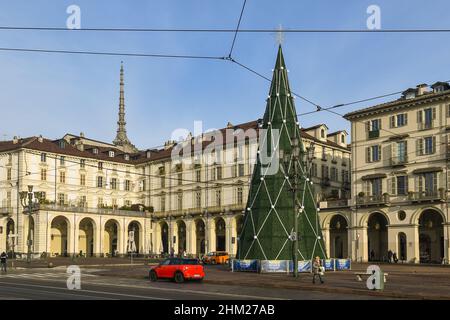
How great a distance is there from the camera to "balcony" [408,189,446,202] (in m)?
51.5

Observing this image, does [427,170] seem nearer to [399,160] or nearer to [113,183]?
[399,160]

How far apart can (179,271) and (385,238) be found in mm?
35527

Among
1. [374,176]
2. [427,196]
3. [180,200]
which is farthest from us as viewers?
[180,200]

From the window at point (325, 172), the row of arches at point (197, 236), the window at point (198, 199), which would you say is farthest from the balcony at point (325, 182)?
the window at point (198, 199)

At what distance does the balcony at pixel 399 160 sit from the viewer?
55531 mm

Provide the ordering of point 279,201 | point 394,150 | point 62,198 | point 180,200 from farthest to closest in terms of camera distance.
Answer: point 180,200, point 62,198, point 394,150, point 279,201

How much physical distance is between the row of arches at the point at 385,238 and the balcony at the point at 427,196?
1.49 meters

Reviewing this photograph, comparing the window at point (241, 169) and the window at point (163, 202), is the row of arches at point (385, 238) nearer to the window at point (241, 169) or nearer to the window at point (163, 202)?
the window at point (241, 169)

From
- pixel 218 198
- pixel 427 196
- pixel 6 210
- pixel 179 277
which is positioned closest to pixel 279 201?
pixel 179 277

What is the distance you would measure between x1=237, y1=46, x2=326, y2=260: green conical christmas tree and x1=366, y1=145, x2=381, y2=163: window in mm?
23161

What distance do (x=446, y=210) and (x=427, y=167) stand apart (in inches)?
170

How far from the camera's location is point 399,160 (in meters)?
56.1
